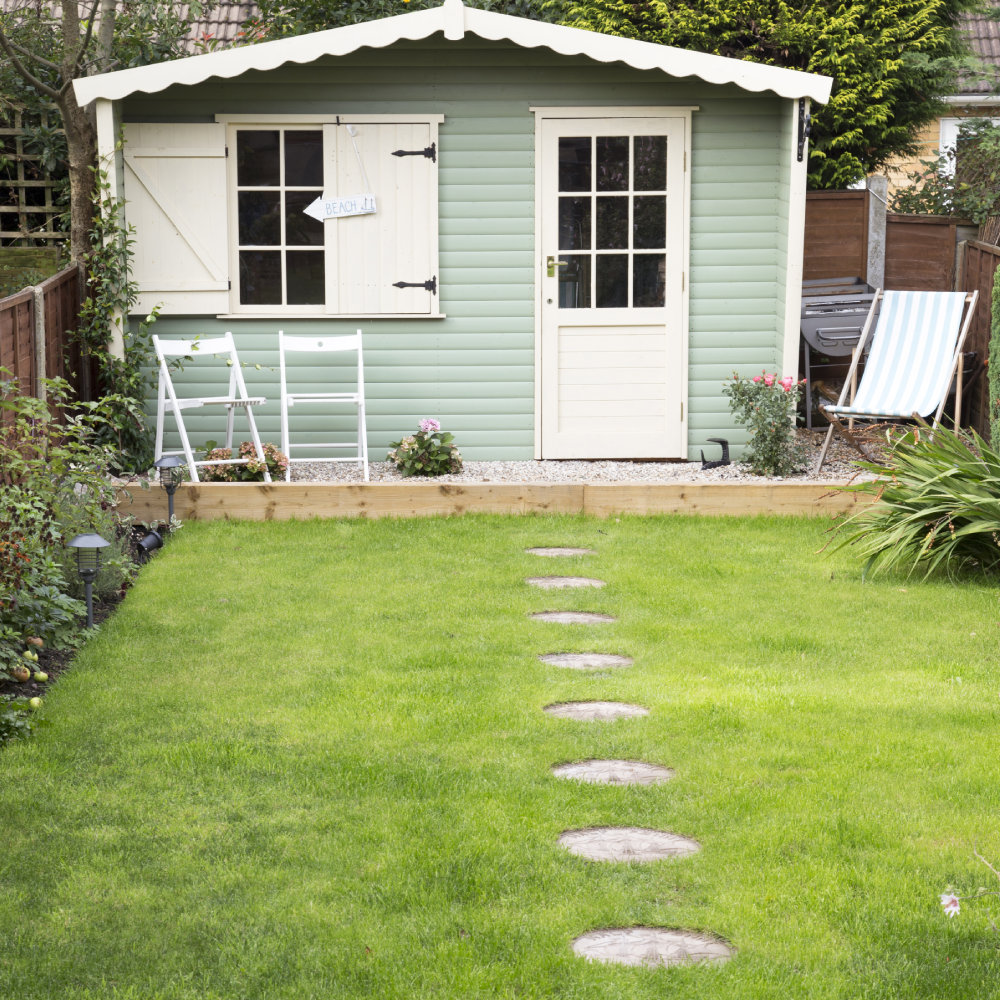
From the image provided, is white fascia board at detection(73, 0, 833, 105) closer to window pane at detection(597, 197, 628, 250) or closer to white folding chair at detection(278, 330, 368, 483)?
window pane at detection(597, 197, 628, 250)

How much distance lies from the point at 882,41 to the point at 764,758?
27.4 feet

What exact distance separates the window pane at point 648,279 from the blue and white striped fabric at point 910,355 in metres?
1.42

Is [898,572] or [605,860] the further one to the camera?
[898,572]

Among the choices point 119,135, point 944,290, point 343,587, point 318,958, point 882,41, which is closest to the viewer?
point 318,958

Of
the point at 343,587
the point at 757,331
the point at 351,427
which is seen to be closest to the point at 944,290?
the point at 757,331

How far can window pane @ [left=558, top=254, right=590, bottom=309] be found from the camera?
8203mm

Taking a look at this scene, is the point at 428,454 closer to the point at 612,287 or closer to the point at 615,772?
the point at 612,287

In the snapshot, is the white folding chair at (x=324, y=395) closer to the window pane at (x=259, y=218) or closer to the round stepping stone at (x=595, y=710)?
the window pane at (x=259, y=218)

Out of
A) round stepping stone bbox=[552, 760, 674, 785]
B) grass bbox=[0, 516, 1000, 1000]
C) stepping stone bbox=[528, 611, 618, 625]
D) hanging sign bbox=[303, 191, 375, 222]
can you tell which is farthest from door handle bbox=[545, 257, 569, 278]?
round stepping stone bbox=[552, 760, 674, 785]

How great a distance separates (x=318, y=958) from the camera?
103 inches

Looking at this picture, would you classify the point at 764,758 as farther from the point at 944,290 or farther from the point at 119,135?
the point at 944,290

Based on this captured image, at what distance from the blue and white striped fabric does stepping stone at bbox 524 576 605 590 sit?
2.62 metres

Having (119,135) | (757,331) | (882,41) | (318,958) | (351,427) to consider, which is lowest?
(318,958)

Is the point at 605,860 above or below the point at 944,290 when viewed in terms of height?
below
